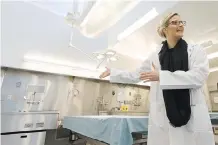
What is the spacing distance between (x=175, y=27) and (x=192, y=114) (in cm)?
63

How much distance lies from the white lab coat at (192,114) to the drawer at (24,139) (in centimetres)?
245

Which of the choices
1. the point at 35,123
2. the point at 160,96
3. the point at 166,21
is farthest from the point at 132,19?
the point at 35,123

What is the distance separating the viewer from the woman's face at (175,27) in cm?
113

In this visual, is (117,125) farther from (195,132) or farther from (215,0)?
(215,0)

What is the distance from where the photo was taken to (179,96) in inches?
38.5

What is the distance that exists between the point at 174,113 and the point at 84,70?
2.85 m

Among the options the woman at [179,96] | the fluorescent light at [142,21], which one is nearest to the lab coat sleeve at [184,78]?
the woman at [179,96]

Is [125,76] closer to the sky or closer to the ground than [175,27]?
closer to the ground

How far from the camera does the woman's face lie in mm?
1133

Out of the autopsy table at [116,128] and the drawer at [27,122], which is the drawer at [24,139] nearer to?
the drawer at [27,122]

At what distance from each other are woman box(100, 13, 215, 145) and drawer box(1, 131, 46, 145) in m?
2.45

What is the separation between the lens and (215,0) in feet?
7.50

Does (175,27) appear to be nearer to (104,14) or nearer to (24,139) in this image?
(104,14)

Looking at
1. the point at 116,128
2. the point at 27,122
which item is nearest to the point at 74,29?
the point at 27,122
